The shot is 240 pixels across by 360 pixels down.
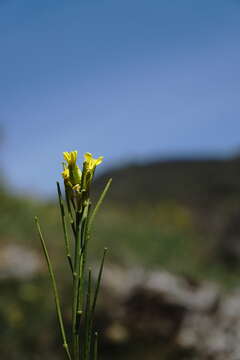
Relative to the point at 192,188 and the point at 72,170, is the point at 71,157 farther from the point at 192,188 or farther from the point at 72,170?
the point at 192,188

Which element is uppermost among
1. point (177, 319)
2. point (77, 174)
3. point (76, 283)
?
point (77, 174)

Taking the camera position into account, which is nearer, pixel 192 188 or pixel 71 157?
pixel 71 157

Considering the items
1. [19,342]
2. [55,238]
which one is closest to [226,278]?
[55,238]

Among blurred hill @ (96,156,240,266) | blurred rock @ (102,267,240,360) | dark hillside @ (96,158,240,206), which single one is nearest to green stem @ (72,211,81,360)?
blurred rock @ (102,267,240,360)

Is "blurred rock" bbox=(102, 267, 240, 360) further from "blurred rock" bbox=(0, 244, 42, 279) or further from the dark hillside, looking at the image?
the dark hillside

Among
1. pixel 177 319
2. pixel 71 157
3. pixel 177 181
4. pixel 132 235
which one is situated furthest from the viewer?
pixel 177 181

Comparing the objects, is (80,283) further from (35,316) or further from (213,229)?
(213,229)

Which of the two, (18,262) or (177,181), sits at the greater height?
(177,181)

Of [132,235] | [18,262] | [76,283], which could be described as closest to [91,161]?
[76,283]
